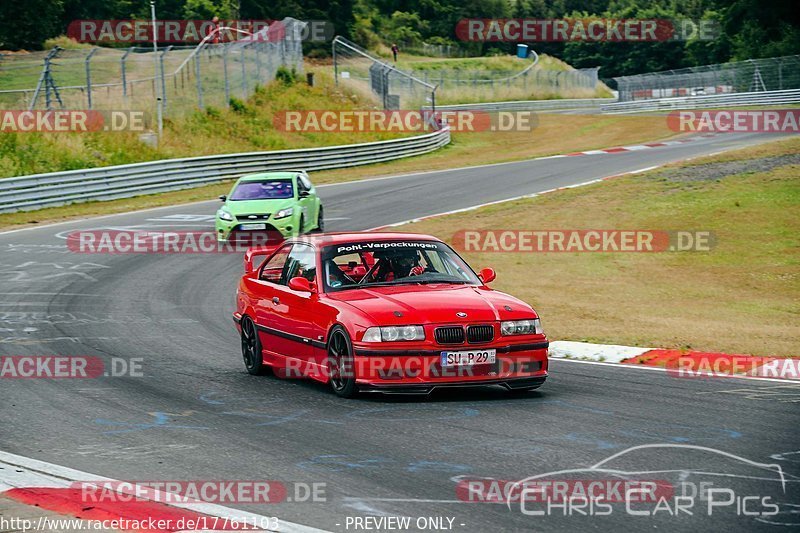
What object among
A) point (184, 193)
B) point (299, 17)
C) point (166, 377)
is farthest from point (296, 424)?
point (299, 17)

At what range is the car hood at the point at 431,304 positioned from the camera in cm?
912

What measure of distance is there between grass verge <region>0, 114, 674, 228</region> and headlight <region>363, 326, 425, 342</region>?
19.1m

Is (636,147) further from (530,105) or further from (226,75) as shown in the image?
(530,105)

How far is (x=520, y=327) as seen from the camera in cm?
935

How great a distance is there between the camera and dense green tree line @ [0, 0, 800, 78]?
2837 inches

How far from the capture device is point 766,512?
575 cm

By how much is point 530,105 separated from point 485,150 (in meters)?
22.3

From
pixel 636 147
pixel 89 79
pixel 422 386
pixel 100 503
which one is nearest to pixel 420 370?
pixel 422 386

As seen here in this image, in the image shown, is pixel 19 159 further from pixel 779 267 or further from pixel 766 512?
pixel 766 512

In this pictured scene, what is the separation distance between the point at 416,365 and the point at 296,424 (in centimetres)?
116

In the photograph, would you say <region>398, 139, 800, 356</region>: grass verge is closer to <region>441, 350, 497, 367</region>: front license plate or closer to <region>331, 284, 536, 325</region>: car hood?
<region>331, 284, 536, 325</region>: car hood

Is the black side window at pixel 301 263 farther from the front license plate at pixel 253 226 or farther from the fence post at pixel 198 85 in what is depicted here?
the fence post at pixel 198 85

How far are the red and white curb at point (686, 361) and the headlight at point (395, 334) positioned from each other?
9.63 feet

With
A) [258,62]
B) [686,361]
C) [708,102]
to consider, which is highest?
[258,62]
